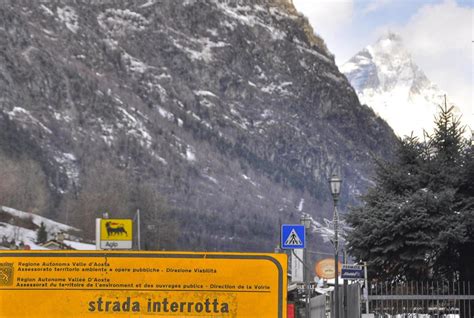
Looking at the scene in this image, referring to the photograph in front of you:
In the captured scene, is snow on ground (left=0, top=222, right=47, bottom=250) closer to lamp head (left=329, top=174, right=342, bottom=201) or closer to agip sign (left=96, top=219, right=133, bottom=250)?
agip sign (left=96, top=219, right=133, bottom=250)

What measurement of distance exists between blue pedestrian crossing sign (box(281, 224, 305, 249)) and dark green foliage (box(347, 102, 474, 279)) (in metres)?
1.40

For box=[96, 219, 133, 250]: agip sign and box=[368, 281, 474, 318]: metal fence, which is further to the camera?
box=[96, 219, 133, 250]: agip sign

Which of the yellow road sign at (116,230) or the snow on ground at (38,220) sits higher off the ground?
the snow on ground at (38,220)

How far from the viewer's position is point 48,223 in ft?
617

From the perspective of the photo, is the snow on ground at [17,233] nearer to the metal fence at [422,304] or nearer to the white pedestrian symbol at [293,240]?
the white pedestrian symbol at [293,240]

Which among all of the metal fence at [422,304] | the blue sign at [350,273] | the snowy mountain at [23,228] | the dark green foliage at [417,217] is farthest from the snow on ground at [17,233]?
the blue sign at [350,273]

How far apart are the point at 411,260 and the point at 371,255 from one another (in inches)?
49.4

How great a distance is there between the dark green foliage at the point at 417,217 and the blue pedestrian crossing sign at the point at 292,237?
4.58ft

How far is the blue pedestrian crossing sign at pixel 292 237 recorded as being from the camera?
2756 centimetres

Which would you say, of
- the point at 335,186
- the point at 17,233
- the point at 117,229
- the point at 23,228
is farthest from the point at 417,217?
the point at 23,228

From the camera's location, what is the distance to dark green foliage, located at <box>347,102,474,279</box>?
26.4 metres

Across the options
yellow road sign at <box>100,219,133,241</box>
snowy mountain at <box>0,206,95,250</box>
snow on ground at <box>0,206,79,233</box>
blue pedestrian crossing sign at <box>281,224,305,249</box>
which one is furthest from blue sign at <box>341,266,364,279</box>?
snow on ground at <box>0,206,79,233</box>

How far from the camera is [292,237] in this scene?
2764cm

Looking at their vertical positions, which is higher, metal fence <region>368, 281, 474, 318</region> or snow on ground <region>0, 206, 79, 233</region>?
snow on ground <region>0, 206, 79, 233</region>
